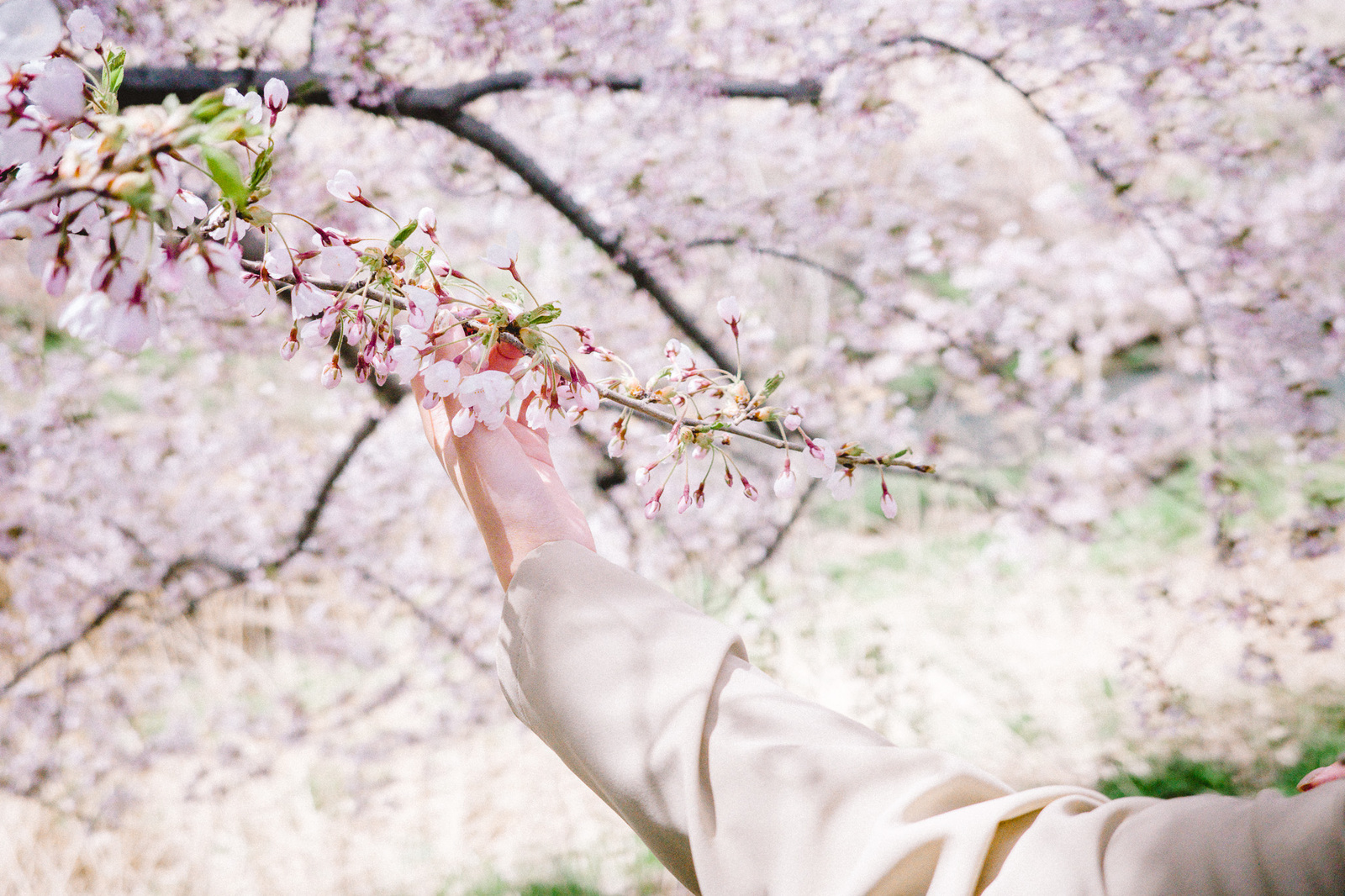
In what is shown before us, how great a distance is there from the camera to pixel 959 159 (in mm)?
2578

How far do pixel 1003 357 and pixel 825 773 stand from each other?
2178mm

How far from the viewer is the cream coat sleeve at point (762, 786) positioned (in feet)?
1.26

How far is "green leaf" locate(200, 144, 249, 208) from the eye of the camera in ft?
0.98

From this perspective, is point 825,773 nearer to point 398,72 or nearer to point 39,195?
point 39,195

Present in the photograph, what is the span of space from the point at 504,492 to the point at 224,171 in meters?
0.30

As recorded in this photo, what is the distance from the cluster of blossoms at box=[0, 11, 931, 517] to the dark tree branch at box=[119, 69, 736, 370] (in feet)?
2.86

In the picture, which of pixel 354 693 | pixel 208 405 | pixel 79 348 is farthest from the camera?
pixel 208 405

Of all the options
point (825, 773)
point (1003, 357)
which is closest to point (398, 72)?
point (825, 773)

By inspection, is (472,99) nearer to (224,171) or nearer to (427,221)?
(427,221)

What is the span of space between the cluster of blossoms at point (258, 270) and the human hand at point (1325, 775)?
1.02 feet

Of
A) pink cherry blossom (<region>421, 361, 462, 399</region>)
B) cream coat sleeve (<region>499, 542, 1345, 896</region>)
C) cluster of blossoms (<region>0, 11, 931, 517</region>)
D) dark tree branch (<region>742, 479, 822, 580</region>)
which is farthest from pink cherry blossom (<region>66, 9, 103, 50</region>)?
dark tree branch (<region>742, 479, 822, 580</region>)

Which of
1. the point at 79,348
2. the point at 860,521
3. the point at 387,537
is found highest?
the point at 79,348

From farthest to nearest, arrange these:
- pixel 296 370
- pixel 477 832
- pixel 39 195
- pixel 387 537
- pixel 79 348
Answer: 1. pixel 296 370
2. pixel 79 348
3. pixel 387 537
4. pixel 477 832
5. pixel 39 195

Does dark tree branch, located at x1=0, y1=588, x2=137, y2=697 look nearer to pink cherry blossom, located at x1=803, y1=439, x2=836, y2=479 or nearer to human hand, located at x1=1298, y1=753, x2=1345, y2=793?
pink cherry blossom, located at x1=803, y1=439, x2=836, y2=479
